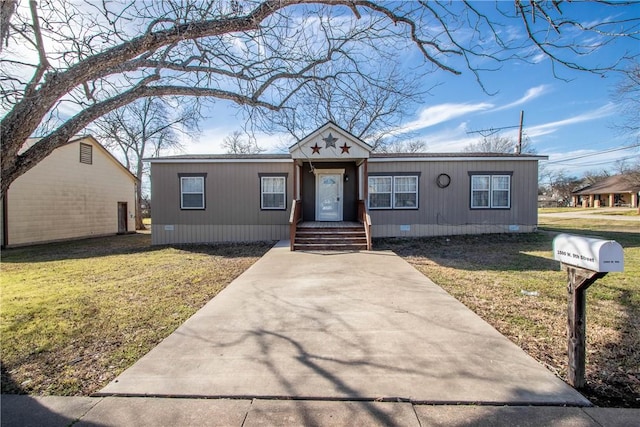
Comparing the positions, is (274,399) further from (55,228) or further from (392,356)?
(55,228)

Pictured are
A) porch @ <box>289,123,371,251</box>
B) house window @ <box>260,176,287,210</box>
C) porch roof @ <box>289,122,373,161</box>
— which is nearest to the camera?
porch @ <box>289,123,371,251</box>

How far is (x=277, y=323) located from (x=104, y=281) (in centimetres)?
477

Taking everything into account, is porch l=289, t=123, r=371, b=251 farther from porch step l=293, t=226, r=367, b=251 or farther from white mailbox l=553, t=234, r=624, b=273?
white mailbox l=553, t=234, r=624, b=273

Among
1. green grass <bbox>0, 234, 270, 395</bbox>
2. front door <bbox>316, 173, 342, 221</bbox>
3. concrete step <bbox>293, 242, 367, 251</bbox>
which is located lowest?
green grass <bbox>0, 234, 270, 395</bbox>

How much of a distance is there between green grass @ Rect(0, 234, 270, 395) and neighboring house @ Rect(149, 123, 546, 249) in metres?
3.46

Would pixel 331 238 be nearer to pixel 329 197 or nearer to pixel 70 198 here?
pixel 329 197

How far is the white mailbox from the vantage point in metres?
2.25

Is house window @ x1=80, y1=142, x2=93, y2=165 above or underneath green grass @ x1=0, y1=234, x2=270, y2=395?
above

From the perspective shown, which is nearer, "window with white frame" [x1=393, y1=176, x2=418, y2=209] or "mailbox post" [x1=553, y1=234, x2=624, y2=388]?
"mailbox post" [x1=553, y1=234, x2=624, y2=388]

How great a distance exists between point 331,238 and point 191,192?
20.4 ft

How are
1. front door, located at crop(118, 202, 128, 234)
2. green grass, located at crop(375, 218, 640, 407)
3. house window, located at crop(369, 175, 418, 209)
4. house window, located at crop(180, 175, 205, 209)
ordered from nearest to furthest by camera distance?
green grass, located at crop(375, 218, 640, 407) < house window, located at crop(369, 175, 418, 209) < house window, located at crop(180, 175, 205, 209) < front door, located at crop(118, 202, 128, 234)

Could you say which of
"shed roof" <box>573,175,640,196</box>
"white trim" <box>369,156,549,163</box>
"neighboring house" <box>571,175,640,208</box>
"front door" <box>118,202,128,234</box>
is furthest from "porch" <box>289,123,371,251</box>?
"neighboring house" <box>571,175,640,208</box>

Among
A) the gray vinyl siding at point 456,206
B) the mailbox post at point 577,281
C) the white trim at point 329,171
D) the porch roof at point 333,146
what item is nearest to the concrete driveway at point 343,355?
the mailbox post at point 577,281

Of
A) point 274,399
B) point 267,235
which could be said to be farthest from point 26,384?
point 267,235
